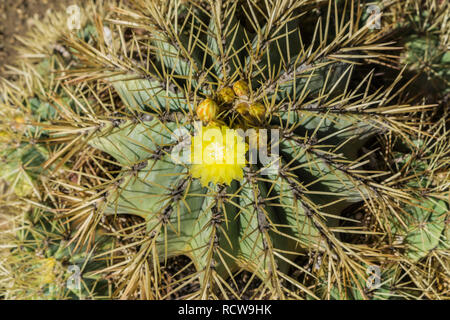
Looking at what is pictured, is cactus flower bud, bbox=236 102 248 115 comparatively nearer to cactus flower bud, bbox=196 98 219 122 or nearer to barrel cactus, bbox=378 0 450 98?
cactus flower bud, bbox=196 98 219 122

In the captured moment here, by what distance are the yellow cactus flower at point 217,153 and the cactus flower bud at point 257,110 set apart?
0.08 meters

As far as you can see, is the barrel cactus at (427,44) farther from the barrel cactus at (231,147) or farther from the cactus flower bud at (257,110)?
the cactus flower bud at (257,110)

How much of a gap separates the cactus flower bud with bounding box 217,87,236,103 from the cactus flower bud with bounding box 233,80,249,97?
0.05 ft

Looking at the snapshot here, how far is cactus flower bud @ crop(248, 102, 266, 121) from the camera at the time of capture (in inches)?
37.9

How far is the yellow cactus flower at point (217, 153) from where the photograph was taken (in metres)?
0.91

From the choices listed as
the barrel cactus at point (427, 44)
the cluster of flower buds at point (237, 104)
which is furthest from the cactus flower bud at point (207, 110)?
the barrel cactus at point (427, 44)

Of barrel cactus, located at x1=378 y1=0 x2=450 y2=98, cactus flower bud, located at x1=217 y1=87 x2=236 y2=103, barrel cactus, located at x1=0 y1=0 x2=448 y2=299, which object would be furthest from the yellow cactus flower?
barrel cactus, located at x1=378 y1=0 x2=450 y2=98

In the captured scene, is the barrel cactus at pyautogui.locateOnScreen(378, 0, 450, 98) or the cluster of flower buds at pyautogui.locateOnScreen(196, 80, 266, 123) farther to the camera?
the barrel cactus at pyautogui.locateOnScreen(378, 0, 450, 98)

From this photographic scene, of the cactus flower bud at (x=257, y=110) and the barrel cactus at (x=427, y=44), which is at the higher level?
the barrel cactus at (x=427, y=44)

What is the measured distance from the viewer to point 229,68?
1040 millimetres

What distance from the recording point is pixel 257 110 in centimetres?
97

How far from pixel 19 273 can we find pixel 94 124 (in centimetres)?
80
